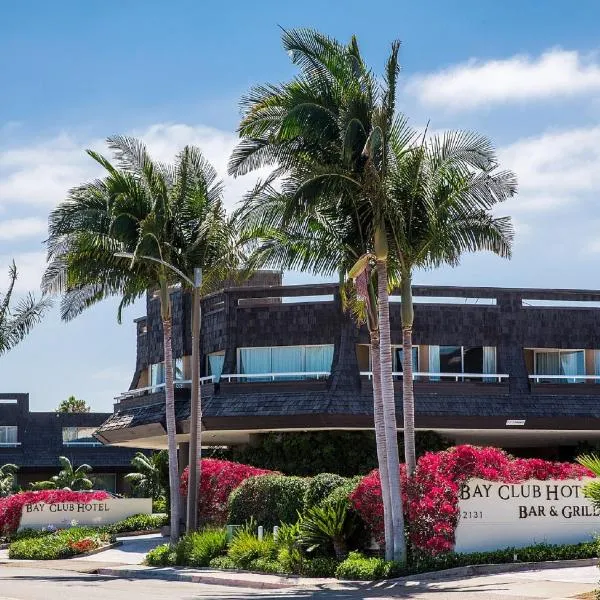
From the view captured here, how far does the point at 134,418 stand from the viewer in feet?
147

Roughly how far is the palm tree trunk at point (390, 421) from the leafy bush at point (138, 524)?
19275mm

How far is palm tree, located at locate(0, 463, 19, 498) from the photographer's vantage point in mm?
68000

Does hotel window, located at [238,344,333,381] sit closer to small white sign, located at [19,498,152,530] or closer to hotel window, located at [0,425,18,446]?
small white sign, located at [19,498,152,530]

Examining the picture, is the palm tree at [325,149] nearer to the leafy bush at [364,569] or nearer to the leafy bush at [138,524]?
the leafy bush at [364,569]

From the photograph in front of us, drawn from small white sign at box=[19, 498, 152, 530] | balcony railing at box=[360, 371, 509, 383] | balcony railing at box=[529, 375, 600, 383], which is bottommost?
small white sign at box=[19, 498, 152, 530]

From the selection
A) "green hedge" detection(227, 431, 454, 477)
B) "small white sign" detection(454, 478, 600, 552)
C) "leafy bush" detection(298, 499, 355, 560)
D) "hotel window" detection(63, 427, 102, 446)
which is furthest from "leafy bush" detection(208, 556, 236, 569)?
"hotel window" detection(63, 427, 102, 446)

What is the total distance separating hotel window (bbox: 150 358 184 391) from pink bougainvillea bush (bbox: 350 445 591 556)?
17838 mm

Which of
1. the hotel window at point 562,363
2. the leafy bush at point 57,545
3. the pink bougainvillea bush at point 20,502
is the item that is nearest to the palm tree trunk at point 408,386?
the leafy bush at point 57,545

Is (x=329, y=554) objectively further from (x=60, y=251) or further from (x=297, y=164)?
(x=60, y=251)

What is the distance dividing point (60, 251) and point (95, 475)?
4569 centimetres

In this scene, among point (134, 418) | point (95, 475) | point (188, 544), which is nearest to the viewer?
point (188, 544)

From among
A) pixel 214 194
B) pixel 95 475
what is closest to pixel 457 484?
pixel 214 194

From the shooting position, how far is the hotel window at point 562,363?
1686 inches

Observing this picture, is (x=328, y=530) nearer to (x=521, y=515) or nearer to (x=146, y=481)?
(x=521, y=515)
